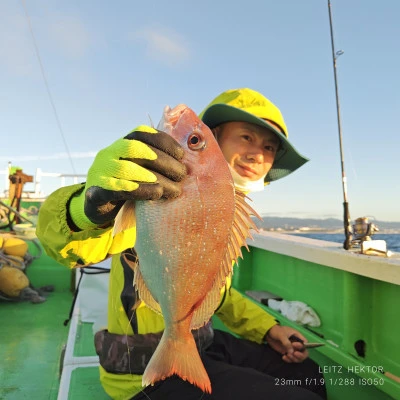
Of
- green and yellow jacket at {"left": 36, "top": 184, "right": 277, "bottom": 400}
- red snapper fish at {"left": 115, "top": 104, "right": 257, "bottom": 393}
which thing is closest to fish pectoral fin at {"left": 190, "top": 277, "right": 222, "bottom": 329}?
red snapper fish at {"left": 115, "top": 104, "right": 257, "bottom": 393}

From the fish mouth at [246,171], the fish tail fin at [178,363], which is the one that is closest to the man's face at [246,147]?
the fish mouth at [246,171]

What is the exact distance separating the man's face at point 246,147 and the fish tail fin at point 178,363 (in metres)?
1.42

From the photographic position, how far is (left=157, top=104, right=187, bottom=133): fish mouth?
4.78 ft

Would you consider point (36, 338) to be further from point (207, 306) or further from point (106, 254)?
point (207, 306)

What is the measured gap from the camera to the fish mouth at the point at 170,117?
1.46 metres

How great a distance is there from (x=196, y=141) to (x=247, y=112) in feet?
3.71

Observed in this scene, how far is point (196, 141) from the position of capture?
4.68 feet

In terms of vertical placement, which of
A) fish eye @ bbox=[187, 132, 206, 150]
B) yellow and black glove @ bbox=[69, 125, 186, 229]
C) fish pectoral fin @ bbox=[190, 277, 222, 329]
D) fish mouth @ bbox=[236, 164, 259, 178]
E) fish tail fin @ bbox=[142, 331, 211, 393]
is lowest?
fish tail fin @ bbox=[142, 331, 211, 393]

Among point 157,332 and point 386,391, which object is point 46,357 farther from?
point 386,391

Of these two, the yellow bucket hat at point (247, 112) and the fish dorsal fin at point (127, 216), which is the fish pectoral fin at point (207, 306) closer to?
the fish dorsal fin at point (127, 216)

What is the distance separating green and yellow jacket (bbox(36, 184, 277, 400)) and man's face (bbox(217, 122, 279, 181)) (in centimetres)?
102

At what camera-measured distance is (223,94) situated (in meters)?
2.84

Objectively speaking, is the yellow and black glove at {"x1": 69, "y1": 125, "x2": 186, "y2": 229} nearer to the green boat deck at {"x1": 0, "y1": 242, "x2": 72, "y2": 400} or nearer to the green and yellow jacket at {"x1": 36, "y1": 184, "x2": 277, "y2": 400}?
the green and yellow jacket at {"x1": 36, "y1": 184, "x2": 277, "y2": 400}

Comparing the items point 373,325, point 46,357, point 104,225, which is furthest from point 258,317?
point 46,357
